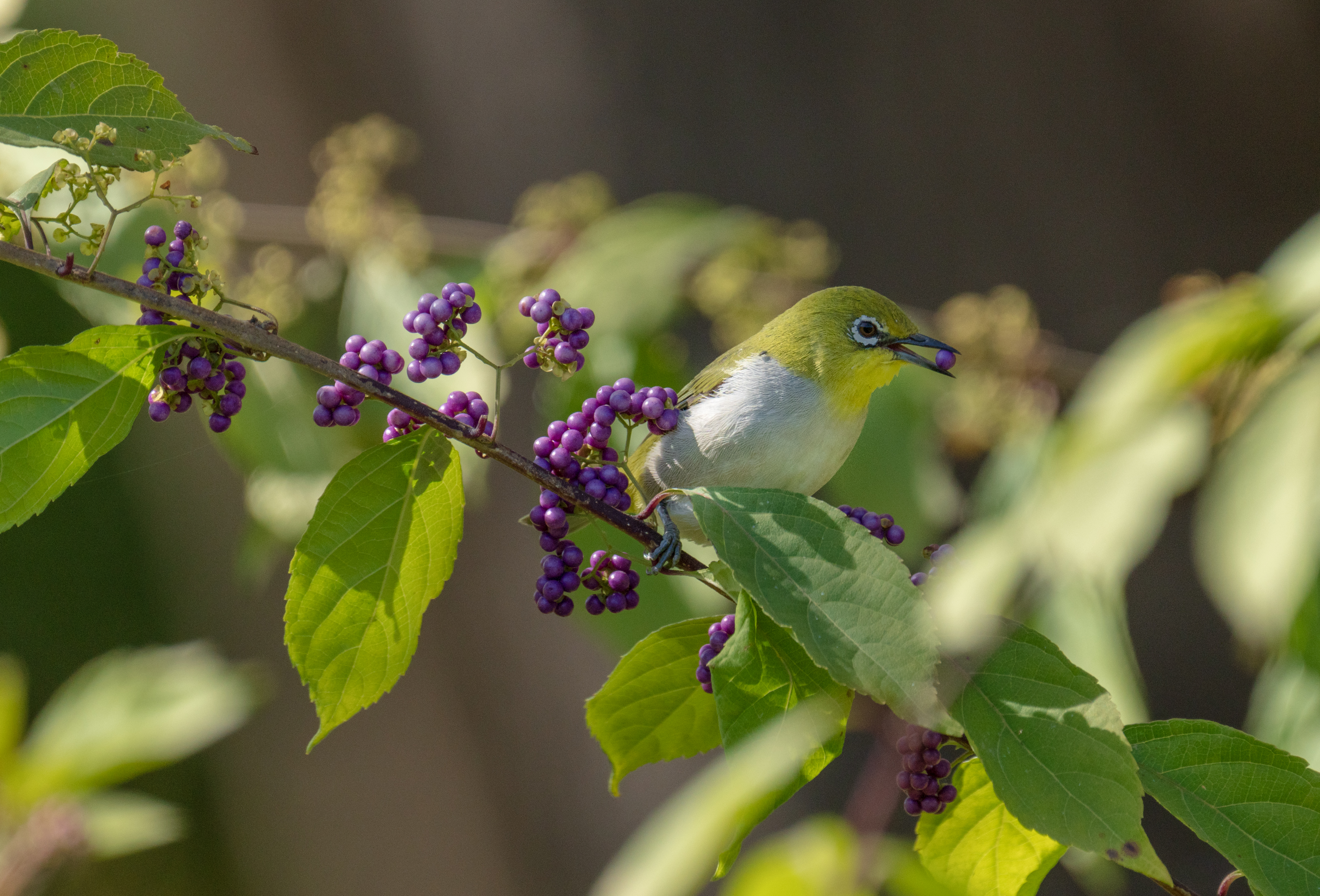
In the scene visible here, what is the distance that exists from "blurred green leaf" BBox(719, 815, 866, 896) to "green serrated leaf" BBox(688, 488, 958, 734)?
1.09 feet

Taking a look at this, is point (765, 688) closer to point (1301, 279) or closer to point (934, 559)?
point (934, 559)

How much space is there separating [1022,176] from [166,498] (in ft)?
17.3

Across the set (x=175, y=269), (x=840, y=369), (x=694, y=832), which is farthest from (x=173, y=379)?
(x=840, y=369)

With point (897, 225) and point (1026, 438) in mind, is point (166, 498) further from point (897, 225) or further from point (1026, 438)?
point (1026, 438)

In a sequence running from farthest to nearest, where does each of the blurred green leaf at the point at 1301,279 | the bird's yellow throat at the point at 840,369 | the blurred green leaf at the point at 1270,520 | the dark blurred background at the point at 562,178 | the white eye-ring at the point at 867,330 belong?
the dark blurred background at the point at 562,178 → the white eye-ring at the point at 867,330 → the bird's yellow throat at the point at 840,369 → the blurred green leaf at the point at 1301,279 → the blurred green leaf at the point at 1270,520

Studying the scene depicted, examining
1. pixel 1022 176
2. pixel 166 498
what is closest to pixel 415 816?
pixel 166 498

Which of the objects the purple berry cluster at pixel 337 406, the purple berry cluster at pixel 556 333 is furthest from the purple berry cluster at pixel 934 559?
the purple berry cluster at pixel 337 406

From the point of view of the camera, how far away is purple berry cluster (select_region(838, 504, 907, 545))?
1478 millimetres

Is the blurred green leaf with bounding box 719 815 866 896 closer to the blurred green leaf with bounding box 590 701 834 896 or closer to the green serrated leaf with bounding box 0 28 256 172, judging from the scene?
the blurred green leaf with bounding box 590 701 834 896

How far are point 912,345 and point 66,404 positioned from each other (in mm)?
1722

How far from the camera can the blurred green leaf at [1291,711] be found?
1.46 metres

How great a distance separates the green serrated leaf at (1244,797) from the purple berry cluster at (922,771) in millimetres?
239

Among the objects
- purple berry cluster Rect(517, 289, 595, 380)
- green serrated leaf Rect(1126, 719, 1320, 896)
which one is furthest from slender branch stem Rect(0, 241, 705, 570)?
green serrated leaf Rect(1126, 719, 1320, 896)

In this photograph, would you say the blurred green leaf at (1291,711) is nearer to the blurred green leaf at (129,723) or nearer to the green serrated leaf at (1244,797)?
the green serrated leaf at (1244,797)
